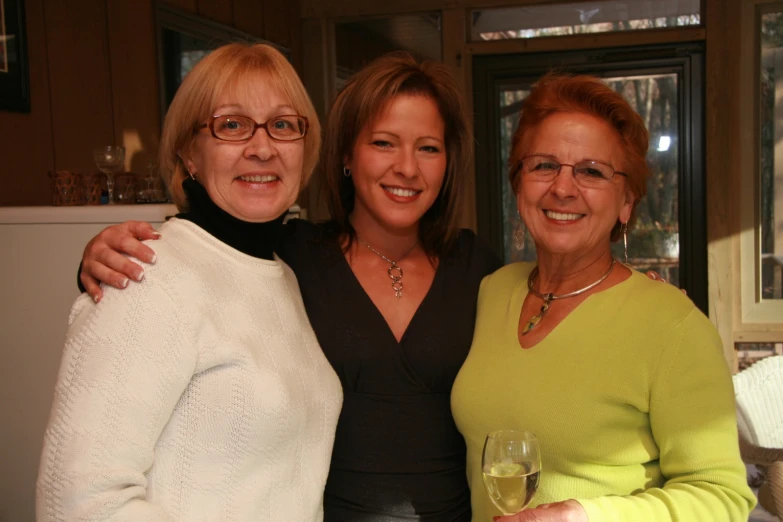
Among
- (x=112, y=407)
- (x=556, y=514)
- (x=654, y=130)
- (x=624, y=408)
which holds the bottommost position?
(x=556, y=514)

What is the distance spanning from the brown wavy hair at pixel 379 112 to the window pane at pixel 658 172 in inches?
132

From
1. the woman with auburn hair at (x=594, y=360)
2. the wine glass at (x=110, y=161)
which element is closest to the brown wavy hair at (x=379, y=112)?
the woman with auburn hair at (x=594, y=360)

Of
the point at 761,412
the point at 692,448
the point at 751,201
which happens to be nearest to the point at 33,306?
the point at 692,448

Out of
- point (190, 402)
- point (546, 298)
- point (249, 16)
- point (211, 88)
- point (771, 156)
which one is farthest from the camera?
point (771, 156)

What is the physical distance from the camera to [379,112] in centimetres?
189

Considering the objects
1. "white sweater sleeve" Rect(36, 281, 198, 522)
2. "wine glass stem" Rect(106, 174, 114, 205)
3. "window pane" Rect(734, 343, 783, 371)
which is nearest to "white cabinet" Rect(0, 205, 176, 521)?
"wine glass stem" Rect(106, 174, 114, 205)

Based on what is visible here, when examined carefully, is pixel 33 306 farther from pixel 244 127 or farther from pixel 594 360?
pixel 594 360

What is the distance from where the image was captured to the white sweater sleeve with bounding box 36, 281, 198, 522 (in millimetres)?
1146

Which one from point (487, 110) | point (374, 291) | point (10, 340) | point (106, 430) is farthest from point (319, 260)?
point (487, 110)

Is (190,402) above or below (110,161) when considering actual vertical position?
below

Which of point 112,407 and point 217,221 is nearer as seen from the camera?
point 112,407

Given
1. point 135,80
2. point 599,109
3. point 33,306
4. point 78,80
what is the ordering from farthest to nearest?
point 135,80, point 78,80, point 33,306, point 599,109

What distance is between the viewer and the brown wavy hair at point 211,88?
4.73 feet

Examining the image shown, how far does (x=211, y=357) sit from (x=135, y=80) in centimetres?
262
